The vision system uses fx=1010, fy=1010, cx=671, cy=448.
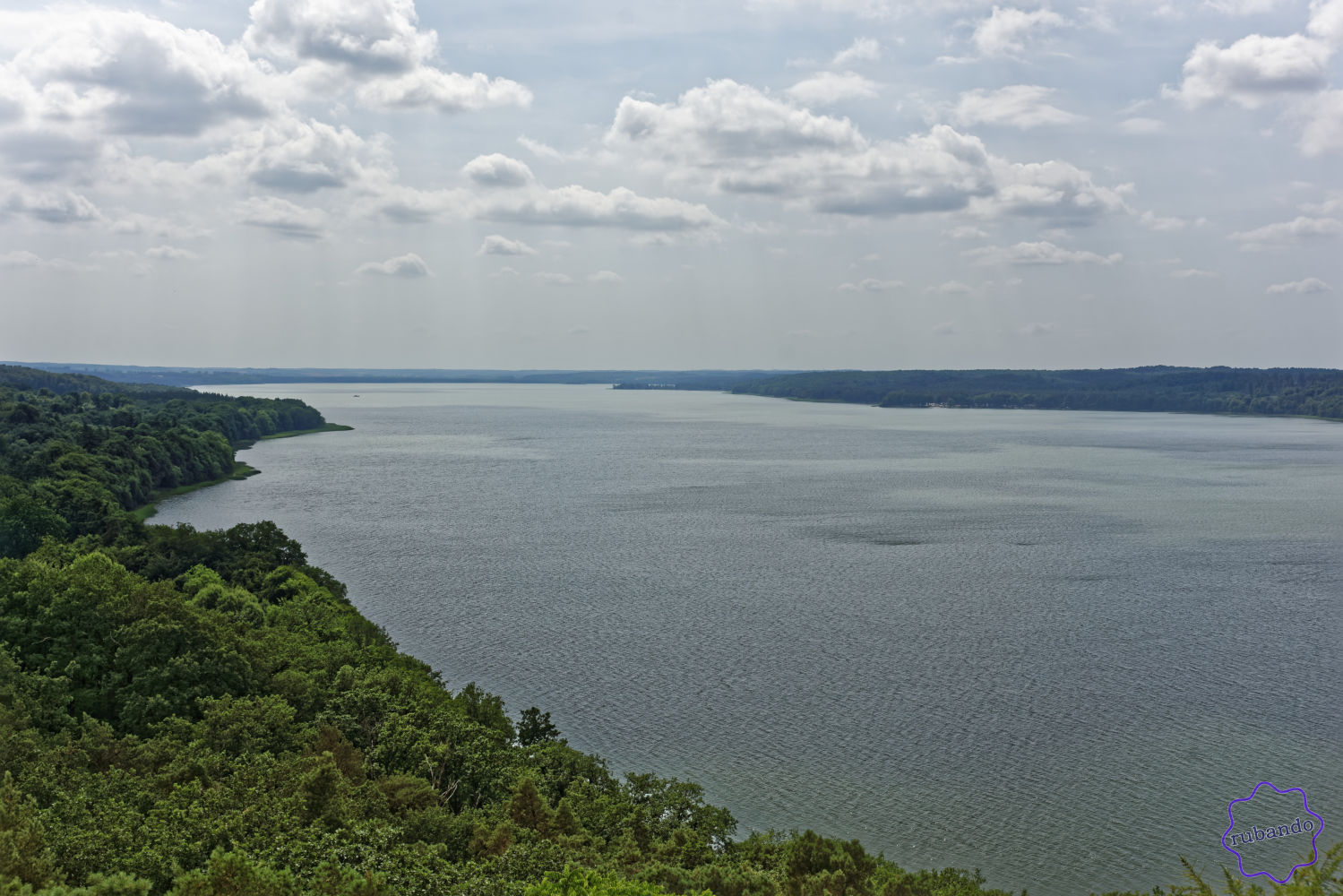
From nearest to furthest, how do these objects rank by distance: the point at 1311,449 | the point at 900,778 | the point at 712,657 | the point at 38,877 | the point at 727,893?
1. the point at 38,877
2. the point at 727,893
3. the point at 900,778
4. the point at 712,657
5. the point at 1311,449

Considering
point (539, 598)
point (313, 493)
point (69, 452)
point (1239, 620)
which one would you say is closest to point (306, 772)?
point (539, 598)

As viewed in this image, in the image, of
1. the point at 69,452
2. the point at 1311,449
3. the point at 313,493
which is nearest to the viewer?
A: the point at 69,452

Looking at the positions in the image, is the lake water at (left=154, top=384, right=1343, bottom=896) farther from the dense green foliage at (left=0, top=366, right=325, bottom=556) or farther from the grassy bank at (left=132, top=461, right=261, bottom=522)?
the dense green foliage at (left=0, top=366, right=325, bottom=556)

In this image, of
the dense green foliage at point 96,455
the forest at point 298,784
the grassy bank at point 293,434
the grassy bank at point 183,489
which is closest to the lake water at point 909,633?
the grassy bank at point 183,489

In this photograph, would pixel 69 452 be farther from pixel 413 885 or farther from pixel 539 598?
pixel 413 885

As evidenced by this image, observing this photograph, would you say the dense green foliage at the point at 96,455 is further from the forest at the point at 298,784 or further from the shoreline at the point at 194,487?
the forest at the point at 298,784

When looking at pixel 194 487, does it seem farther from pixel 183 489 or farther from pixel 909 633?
pixel 909 633

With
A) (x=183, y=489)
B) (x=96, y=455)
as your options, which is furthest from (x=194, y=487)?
(x=96, y=455)
